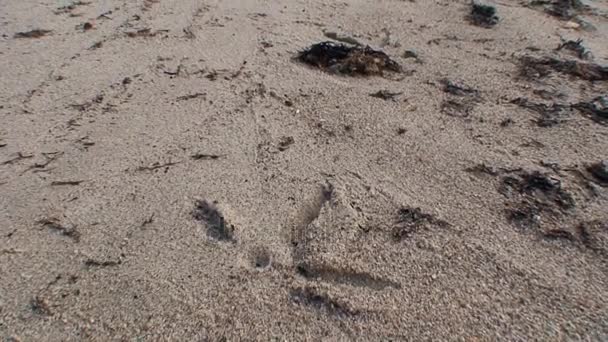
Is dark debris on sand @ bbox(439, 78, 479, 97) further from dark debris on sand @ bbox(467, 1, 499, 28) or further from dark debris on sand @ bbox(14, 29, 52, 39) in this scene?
dark debris on sand @ bbox(14, 29, 52, 39)

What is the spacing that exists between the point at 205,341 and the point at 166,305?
0.19m

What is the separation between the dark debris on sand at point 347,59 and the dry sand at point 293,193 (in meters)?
0.08

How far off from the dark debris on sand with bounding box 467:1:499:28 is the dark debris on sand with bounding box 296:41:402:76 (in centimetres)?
97

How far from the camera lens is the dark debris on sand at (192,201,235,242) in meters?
1.49

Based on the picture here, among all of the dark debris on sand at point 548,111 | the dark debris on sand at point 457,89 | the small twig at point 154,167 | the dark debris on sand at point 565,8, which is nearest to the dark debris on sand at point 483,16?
the dark debris on sand at point 565,8

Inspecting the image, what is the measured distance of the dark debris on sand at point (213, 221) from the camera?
149 cm

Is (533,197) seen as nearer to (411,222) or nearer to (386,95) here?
(411,222)

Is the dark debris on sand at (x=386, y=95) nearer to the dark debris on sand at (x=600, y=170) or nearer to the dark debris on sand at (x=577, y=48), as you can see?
the dark debris on sand at (x=600, y=170)

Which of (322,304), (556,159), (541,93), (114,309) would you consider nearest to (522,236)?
(556,159)

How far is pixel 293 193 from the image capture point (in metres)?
1.64

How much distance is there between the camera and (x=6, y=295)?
1293mm

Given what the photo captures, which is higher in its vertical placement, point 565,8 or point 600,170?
point 565,8

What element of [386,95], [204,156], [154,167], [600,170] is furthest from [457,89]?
[154,167]

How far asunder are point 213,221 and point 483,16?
2.58 m
